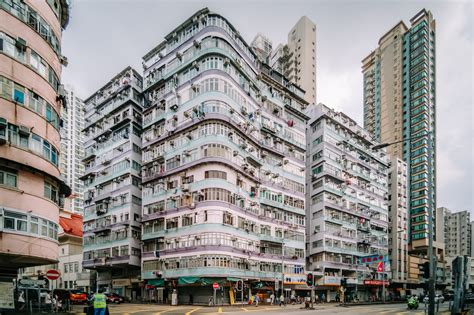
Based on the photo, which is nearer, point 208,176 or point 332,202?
point 208,176

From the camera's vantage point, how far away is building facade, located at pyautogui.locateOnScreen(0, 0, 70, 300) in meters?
22.2

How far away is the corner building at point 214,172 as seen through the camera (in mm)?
49656

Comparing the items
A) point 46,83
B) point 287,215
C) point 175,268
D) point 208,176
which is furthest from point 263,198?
point 46,83

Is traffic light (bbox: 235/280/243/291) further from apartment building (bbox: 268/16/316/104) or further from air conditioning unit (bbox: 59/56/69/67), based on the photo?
apartment building (bbox: 268/16/316/104)

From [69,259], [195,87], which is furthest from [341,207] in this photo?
[69,259]

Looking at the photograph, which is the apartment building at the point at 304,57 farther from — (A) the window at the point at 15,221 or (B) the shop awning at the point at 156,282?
(A) the window at the point at 15,221

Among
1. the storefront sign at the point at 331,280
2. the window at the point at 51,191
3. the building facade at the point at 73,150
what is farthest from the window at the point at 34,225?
the building facade at the point at 73,150

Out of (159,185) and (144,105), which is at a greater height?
(144,105)

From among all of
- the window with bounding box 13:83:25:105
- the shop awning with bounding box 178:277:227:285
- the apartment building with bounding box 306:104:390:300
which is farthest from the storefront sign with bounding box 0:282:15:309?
the apartment building with bounding box 306:104:390:300

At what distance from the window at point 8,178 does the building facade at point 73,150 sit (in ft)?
477

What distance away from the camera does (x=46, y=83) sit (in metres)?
25.7

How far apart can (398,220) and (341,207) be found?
1266 inches

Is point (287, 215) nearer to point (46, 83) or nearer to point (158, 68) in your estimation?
point (158, 68)

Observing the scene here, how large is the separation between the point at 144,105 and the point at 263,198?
24118 millimetres
